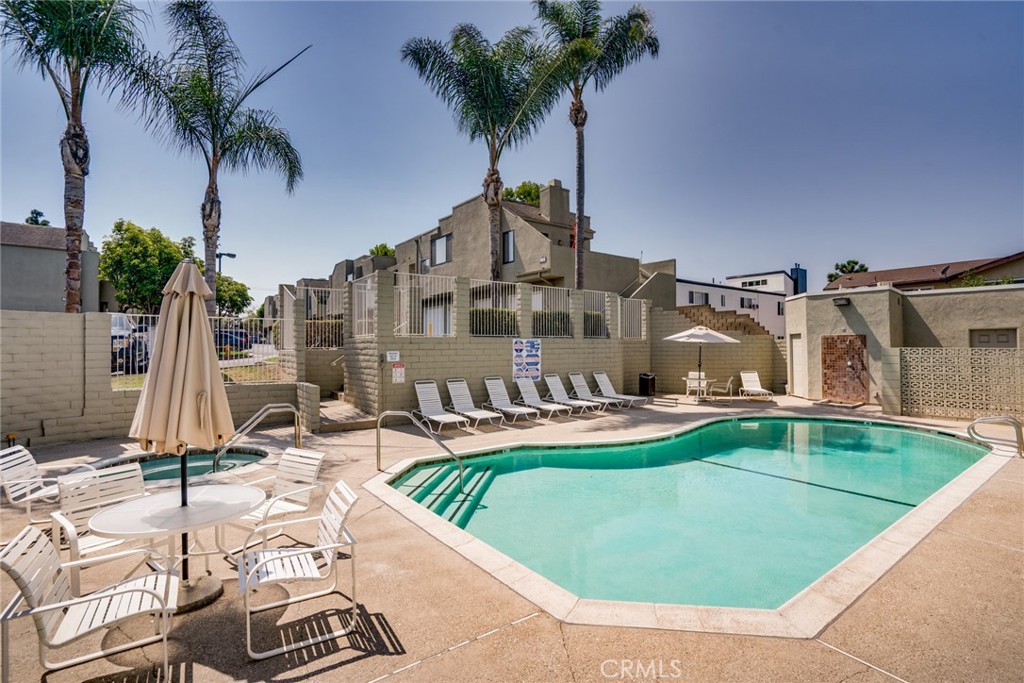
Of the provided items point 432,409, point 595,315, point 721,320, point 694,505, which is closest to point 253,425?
point 432,409

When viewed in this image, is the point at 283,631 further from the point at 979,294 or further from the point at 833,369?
the point at 979,294

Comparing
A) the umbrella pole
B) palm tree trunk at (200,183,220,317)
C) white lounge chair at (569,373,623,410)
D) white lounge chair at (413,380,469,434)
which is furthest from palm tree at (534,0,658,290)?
the umbrella pole

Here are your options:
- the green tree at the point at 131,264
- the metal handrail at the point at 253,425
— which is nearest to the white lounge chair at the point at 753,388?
the metal handrail at the point at 253,425

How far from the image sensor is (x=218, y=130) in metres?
13.8

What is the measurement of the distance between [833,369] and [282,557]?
1755cm

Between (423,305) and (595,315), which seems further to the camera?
(595,315)

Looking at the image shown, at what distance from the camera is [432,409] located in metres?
11.4

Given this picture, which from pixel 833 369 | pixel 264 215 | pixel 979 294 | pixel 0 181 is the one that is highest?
pixel 264 215

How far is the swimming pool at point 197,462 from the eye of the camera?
7617mm

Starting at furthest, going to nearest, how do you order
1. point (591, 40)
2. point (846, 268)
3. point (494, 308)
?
point (846, 268) → point (591, 40) → point (494, 308)

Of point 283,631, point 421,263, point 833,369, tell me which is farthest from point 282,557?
point 421,263

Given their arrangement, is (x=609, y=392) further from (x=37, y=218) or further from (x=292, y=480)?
(x=37, y=218)

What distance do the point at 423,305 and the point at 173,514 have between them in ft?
31.2

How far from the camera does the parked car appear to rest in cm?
966
